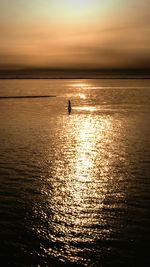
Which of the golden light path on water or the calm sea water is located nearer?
the calm sea water

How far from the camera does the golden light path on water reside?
21094 mm

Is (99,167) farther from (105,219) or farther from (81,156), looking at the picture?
(105,219)

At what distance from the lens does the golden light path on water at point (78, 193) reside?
21094 mm

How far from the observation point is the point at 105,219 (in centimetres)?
2372

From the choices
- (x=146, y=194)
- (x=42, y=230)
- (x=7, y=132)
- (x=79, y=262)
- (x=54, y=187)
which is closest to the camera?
(x=79, y=262)

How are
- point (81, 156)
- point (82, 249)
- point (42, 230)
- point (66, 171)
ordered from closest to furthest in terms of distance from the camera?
1. point (82, 249)
2. point (42, 230)
3. point (66, 171)
4. point (81, 156)

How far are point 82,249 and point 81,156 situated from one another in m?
24.2

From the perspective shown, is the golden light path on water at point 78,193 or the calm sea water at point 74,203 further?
the golden light path on water at point 78,193

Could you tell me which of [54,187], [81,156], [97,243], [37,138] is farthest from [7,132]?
[97,243]

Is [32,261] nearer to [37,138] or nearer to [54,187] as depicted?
[54,187]

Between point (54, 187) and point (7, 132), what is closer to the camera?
point (54, 187)

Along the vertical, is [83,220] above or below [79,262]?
above

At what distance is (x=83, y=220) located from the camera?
2369 cm

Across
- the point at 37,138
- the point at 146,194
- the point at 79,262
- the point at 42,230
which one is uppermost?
the point at 37,138
